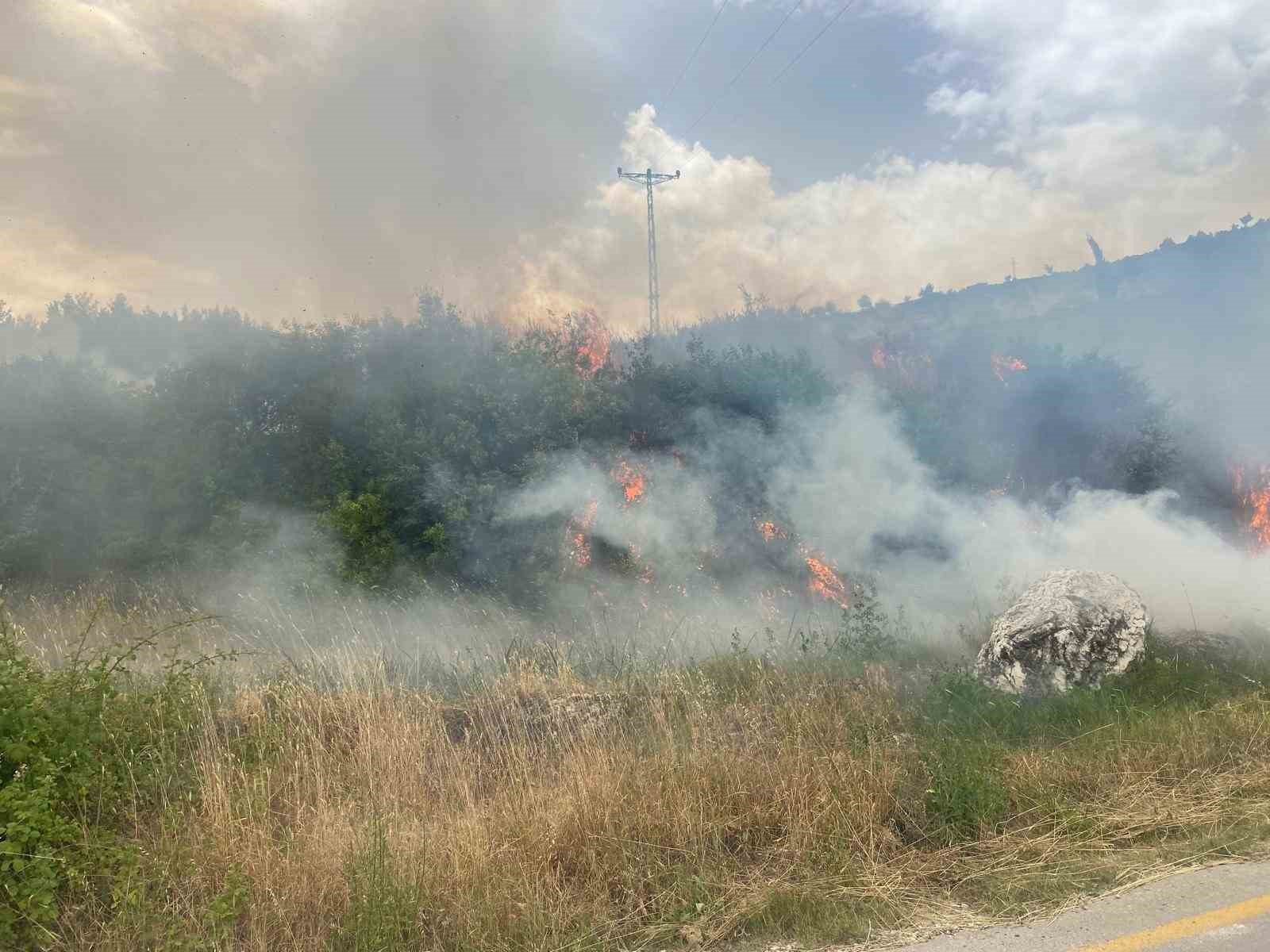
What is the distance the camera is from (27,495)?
10.2 meters

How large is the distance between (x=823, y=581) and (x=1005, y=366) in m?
5.86

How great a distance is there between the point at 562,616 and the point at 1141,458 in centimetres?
904

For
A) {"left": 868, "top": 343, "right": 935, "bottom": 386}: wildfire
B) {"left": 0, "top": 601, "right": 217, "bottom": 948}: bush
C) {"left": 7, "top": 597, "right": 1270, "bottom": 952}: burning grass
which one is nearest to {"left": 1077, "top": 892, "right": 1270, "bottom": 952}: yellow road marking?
{"left": 7, "top": 597, "right": 1270, "bottom": 952}: burning grass

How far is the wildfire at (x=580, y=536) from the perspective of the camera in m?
10.2

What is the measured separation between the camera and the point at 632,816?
4.07 metres

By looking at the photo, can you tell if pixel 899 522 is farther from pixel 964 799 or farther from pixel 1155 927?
pixel 1155 927

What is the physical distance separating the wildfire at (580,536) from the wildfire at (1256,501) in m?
9.08

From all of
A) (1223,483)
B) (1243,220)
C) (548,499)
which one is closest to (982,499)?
(1223,483)

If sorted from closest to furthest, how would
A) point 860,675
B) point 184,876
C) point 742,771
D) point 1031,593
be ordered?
point 184,876, point 742,771, point 860,675, point 1031,593

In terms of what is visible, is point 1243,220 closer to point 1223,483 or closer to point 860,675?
point 1223,483

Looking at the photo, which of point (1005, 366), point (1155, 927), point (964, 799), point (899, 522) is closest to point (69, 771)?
point (964, 799)

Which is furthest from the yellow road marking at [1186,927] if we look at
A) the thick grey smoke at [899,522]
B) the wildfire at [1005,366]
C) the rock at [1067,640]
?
the wildfire at [1005,366]

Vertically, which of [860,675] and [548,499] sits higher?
[548,499]

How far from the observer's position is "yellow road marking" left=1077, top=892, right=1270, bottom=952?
10.4 feet
